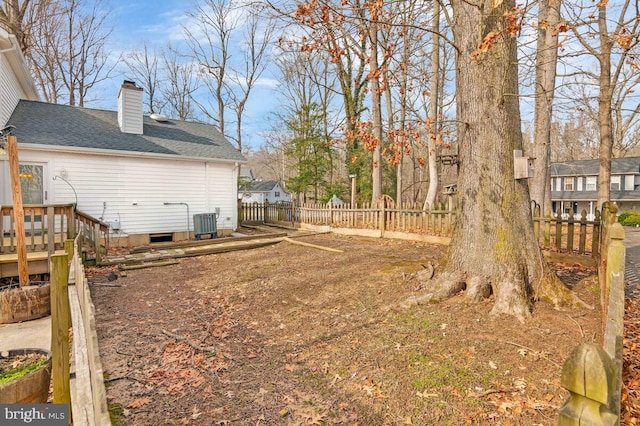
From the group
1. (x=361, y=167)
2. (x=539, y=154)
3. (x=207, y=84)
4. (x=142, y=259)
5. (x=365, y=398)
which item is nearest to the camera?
(x=365, y=398)

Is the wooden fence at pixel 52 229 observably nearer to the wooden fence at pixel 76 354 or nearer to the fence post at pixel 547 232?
the wooden fence at pixel 76 354

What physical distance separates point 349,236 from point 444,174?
1939 cm

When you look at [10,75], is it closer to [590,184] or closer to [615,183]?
[590,184]

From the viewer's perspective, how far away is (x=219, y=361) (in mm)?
3658

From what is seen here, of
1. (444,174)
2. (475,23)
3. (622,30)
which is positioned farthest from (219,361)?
(444,174)

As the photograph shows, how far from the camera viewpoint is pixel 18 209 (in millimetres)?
7047

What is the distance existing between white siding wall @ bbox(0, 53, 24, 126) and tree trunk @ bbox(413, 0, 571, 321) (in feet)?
41.1

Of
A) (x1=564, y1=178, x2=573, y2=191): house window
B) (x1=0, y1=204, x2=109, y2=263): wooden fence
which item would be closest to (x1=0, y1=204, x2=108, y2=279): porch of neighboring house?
(x1=0, y1=204, x2=109, y2=263): wooden fence

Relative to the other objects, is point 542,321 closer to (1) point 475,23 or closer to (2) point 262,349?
(2) point 262,349

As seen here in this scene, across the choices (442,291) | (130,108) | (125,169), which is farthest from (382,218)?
(130,108)

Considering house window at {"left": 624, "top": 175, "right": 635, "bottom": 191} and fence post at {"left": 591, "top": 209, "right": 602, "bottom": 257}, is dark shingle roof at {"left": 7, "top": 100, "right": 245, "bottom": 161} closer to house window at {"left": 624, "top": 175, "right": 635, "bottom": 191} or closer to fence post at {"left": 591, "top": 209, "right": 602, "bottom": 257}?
fence post at {"left": 591, "top": 209, "right": 602, "bottom": 257}

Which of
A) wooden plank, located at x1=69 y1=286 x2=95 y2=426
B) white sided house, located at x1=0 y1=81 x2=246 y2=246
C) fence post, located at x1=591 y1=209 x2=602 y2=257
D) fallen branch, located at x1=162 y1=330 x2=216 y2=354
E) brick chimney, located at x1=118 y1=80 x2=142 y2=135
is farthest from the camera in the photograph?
brick chimney, located at x1=118 y1=80 x2=142 y2=135

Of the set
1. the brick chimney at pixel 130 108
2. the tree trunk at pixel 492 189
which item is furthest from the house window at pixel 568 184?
the brick chimney at pixel 130 108

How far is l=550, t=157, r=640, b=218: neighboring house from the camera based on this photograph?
2977 centimetres
